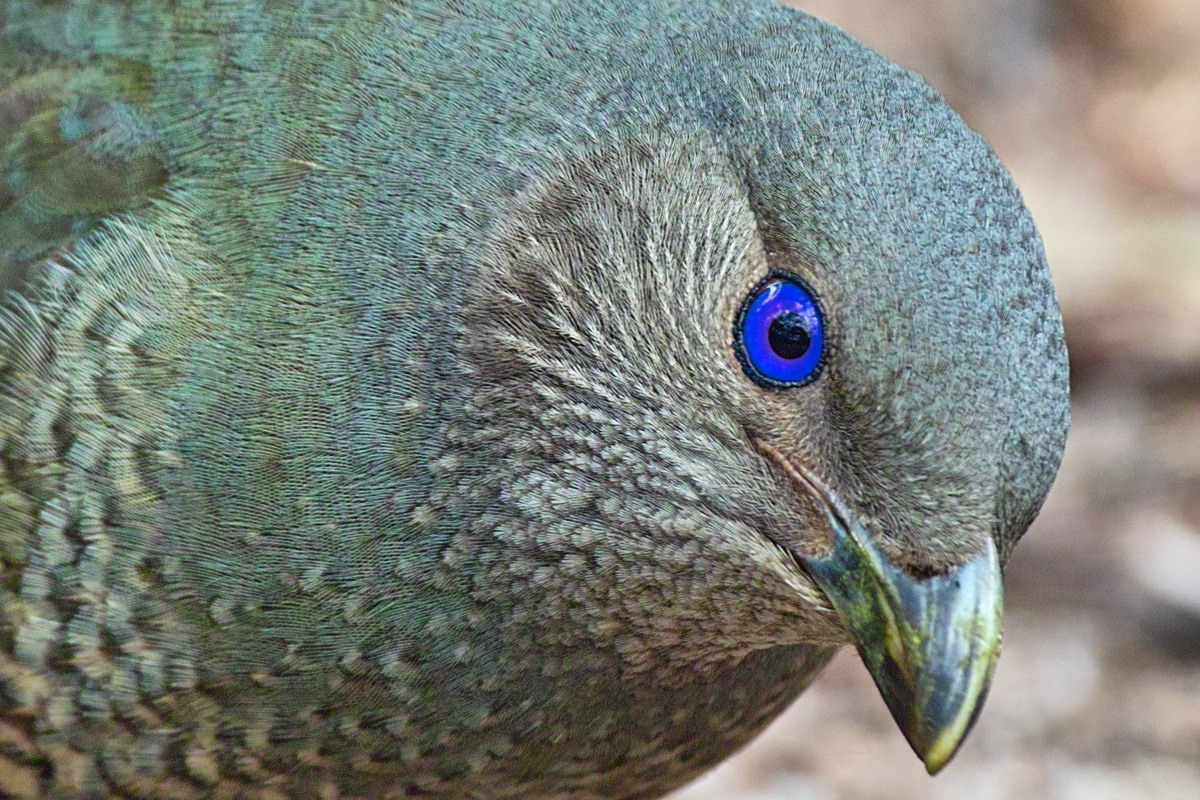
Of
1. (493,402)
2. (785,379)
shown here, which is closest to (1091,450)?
(785,379)

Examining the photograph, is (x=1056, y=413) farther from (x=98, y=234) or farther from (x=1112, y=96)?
(x=1112, y=96)

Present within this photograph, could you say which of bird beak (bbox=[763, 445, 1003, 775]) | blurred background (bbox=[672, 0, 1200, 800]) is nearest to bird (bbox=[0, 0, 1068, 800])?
bird beak (bbox=[763, 445, 1003, 775])

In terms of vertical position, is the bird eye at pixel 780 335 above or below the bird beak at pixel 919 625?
above

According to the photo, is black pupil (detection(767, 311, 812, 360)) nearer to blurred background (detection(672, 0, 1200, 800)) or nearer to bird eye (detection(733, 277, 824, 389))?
bird eye (detection(733, 277, 824, 389))

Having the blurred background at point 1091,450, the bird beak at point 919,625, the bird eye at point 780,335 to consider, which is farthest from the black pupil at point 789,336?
the blurred background at point 1091,450

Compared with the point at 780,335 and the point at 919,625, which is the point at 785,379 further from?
the point at 919,625

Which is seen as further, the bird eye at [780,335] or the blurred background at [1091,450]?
the blurred background at [1091,450]

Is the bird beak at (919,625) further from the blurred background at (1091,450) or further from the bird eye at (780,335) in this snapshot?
the blurred background at (1091,450)
